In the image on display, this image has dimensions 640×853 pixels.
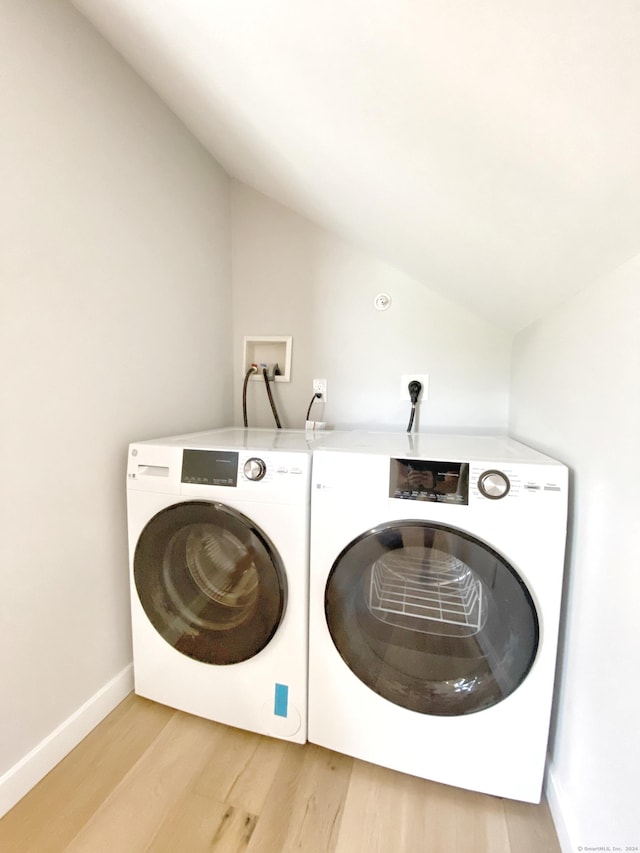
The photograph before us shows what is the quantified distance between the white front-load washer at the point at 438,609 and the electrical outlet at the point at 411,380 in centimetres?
64

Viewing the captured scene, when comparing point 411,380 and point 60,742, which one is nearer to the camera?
point 60,742

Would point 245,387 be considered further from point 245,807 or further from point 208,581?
point 245,807

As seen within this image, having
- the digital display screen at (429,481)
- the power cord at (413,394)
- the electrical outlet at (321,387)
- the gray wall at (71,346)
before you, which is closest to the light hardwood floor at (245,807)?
the gray wall at (71,346)

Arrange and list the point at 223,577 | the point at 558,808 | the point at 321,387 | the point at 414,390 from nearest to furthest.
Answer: the point at 558,808 < the point at 223,577 < the point at 414,390 < the point at 321,387

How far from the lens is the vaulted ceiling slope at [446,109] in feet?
1.38

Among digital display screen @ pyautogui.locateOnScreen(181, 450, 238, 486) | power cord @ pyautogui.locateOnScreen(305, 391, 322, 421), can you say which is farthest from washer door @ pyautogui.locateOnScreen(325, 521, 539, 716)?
power cord @ pyautogui.locateOnScreen(305, 391, 322, 421)

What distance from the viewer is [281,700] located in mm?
1089

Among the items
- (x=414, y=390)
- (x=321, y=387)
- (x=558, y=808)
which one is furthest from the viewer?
(x=321, y=387)

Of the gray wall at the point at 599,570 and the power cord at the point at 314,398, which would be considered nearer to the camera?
the gray wall at the point at 599,570

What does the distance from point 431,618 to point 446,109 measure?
1083mm

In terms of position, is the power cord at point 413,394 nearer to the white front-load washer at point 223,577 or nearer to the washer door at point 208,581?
the white front-load washer at point 223,577

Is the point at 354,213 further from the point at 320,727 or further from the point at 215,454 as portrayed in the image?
the point at 320,727

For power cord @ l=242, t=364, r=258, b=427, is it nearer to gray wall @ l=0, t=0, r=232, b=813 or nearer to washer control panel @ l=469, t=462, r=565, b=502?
gray wall @ l=0, t=0, r=232, b=813

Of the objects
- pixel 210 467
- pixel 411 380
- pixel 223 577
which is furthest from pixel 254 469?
pixel 411 380
